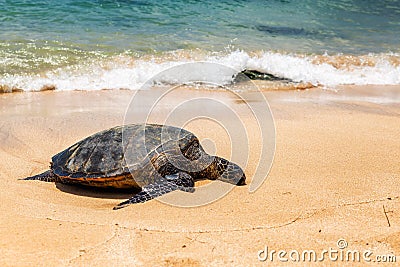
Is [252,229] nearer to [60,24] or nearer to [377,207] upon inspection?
[377,207]

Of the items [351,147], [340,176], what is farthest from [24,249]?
[351,147]

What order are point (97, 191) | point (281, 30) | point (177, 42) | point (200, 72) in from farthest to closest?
point (281, 30) → point (177, 42) → point (200, 72) → point (97, 191)

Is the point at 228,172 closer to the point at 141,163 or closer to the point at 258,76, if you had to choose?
the point at 141,163

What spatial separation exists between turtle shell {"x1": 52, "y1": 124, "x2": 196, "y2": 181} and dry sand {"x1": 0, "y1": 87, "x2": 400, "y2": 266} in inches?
9.3

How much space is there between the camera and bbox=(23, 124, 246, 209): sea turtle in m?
4.36

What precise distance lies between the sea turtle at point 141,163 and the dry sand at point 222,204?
0.19 meters

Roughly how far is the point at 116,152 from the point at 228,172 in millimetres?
1152

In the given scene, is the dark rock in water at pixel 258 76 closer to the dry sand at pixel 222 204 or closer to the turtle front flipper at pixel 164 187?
Result: the dry sand at pixel 222 204

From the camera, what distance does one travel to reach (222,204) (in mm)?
3836

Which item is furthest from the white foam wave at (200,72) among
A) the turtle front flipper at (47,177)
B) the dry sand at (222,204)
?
the turtle front flipper at (47,177)

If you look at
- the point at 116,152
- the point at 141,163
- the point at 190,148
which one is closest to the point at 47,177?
the point at 116,152

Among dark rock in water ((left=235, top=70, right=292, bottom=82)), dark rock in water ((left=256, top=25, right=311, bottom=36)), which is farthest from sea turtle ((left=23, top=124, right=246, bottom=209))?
dark rock in water ((left=256, top=25, right=311, bottom=36))

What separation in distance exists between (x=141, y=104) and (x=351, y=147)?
348 centimetres

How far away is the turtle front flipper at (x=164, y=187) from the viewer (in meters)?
4.01
